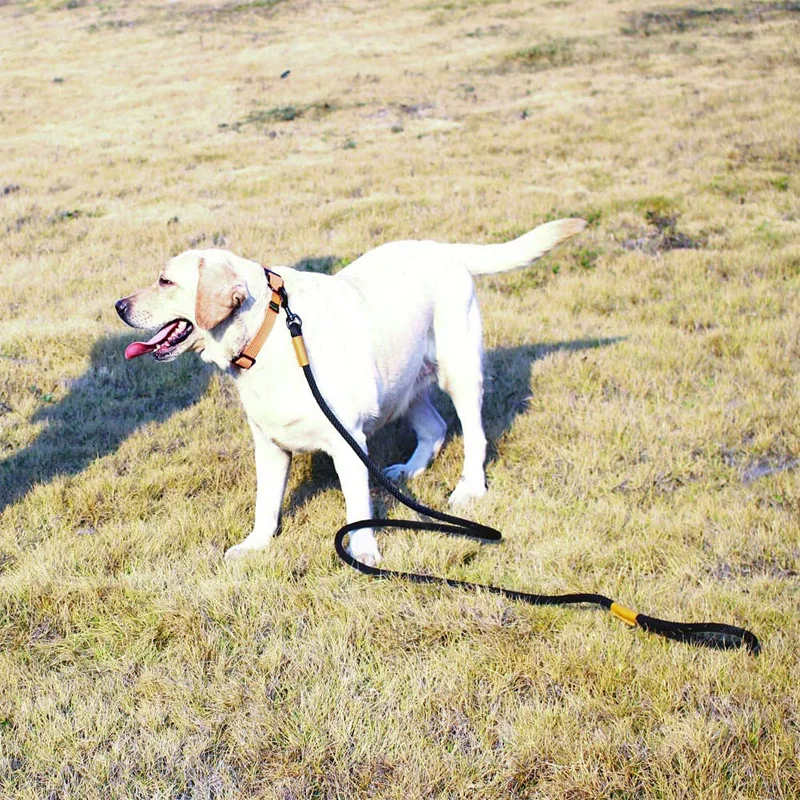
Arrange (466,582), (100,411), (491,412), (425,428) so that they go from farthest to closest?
(100,411)
(491,412)
(425,428)
(466,582)

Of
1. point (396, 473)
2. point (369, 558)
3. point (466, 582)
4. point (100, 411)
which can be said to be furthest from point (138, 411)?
point (466, 582)

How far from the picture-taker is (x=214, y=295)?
335 centimetres

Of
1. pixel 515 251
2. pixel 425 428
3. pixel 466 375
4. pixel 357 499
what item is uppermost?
pixel 515 251

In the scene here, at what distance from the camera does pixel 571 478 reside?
4.48 m

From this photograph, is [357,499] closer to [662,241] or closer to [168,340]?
[168,340]

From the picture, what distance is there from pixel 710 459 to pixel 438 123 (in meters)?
15.0

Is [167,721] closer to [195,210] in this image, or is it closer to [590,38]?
[195,210]

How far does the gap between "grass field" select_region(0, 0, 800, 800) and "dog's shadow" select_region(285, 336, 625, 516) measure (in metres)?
0.03

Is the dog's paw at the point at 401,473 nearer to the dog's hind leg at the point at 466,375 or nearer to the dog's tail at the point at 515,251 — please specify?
the dog's hind leg at the point at 466,375

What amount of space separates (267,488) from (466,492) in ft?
3.71

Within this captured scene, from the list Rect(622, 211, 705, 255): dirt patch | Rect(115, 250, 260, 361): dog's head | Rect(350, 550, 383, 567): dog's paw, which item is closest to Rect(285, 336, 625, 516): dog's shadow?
Rect(350, 550, 383, 567): dog's paw

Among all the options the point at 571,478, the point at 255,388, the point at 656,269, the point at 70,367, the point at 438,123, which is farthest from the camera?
the point at 438,123

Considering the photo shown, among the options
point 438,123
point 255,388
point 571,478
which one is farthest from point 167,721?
point 438,123

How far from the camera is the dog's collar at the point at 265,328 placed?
3.56 meters
